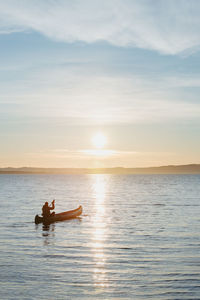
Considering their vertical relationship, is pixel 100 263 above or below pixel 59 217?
below

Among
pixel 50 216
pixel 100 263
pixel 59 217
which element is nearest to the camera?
pixel 100 263

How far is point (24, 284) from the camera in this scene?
55.2ft

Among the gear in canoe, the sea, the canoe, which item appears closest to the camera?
the sea

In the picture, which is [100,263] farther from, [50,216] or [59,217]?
[59,217]

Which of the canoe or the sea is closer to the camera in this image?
the sea

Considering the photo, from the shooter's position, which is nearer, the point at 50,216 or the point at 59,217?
the point at 50,216

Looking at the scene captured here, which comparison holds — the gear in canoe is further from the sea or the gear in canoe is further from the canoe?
the sea

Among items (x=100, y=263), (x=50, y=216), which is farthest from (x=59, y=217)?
(x=100, y=263)

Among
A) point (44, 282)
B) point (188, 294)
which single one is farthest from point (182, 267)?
point (44, 282)

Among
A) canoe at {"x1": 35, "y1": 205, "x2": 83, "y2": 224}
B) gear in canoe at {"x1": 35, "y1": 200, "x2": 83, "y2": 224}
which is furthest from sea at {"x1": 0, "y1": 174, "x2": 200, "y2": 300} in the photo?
gear in canoe at {"x1": 35, "y1": 200, "x2": 83, "y2": 224}

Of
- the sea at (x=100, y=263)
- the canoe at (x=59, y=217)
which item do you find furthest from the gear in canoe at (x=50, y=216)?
the sea at (x=100, y=263)

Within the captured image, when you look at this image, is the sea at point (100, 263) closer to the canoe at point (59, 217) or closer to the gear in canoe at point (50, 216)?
the canoe at point (59, 217)

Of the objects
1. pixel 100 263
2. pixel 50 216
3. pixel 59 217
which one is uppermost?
pixel 50 216

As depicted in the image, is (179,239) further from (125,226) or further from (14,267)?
(14,267)
